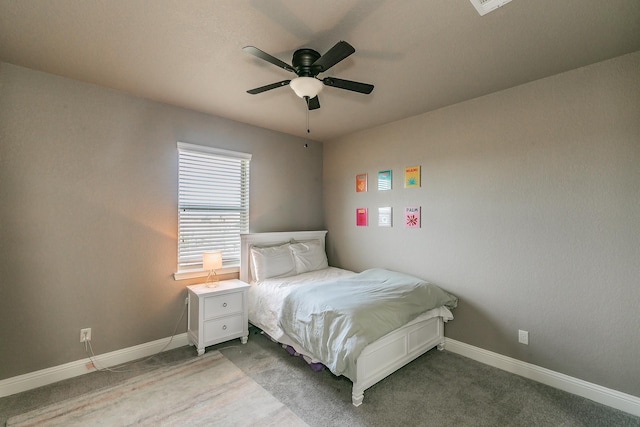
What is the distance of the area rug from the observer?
1896 mm

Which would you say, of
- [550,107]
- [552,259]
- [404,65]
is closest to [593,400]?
[552,259]

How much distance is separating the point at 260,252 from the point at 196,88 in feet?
6.15

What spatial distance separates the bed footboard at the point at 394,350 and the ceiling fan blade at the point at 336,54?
203 centimetres

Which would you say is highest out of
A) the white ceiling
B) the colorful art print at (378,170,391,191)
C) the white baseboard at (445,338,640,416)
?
the white ceiling

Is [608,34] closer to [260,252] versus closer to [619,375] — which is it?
[619,375]

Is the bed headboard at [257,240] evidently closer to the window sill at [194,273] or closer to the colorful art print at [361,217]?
the window sill at [194,273]

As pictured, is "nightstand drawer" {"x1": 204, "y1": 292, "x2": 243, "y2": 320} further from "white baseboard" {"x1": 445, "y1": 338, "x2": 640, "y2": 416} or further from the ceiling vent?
the ceiling vent

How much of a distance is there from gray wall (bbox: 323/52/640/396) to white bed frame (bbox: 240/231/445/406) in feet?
1.00

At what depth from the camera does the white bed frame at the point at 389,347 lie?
2.09 meters

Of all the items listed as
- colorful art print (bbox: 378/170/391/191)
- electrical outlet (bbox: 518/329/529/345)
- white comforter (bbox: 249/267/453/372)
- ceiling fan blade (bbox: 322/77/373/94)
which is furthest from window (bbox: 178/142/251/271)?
electrical outlet (bbox: 518/329/529/345)

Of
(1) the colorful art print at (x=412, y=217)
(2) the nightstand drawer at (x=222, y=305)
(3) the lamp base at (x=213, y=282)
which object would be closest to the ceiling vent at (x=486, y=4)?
(1) the colorful art print at (x=412, y=217)

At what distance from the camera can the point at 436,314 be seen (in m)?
2.78

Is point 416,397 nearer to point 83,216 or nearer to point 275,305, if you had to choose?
point 275,305

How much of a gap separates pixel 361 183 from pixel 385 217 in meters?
0.62
